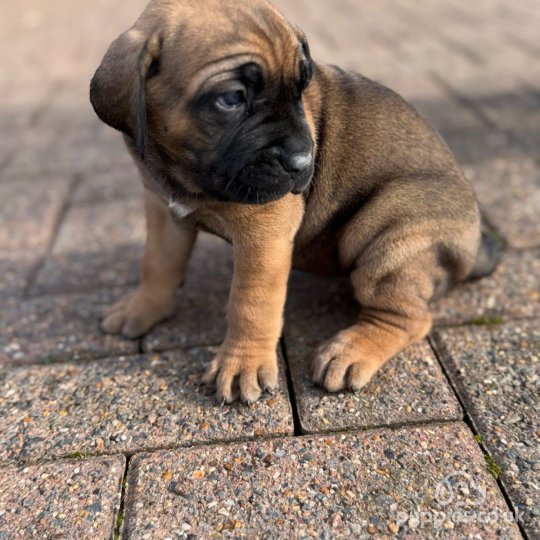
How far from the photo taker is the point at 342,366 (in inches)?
117

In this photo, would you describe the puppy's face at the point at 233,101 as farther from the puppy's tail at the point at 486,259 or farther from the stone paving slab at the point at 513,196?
the stone paving slab at the point at 513,196

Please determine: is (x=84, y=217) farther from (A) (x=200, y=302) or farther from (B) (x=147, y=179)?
(B) (x=147, y=179)

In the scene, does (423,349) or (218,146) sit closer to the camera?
(218,146)

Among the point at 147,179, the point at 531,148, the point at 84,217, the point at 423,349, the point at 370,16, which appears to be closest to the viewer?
the point at 147,179

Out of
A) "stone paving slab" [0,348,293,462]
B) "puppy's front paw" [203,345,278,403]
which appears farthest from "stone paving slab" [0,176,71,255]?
"puppy's front paw" [203,345,278,403]

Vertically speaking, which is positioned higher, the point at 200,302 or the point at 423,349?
the point at 423,349

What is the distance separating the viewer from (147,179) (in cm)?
301

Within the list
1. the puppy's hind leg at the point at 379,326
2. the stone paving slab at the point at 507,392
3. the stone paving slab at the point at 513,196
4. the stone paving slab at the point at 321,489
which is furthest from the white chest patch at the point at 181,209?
the stone paving slab at the point at 513,196

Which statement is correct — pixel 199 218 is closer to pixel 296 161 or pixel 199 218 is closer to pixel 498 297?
pixel 296 161

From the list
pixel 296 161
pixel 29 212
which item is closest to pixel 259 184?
pixel 296 161

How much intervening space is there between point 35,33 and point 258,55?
10799 millimetres

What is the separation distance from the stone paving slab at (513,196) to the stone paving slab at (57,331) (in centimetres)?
268

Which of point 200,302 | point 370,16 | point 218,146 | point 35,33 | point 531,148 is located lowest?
point 35,33

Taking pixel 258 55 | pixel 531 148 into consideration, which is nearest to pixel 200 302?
pixel 258 55
